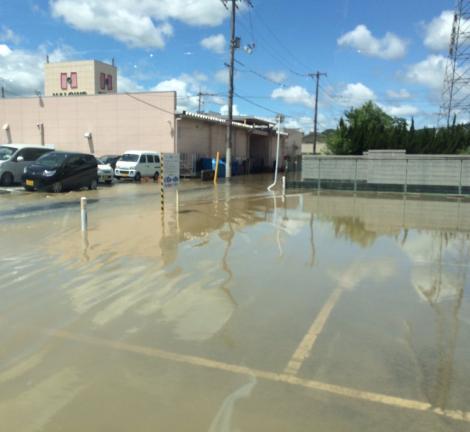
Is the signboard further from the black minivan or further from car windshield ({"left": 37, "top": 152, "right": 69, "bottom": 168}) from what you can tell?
car windshield ({"left": 37, "top": 152, "right": 69, "bottom": 168})

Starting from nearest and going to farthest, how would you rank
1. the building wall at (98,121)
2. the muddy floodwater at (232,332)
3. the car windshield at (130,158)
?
1. the muddy floodwater at (232,332)
2. the car windshield at (130,158)
3. the building wall at (98,121)

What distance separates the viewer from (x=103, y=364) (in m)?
3.97

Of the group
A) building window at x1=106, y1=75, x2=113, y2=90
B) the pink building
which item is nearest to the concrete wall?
the pink building

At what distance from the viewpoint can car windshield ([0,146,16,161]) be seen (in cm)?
2100

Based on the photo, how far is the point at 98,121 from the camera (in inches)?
1319

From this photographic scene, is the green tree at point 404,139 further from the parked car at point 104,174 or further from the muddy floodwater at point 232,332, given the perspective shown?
the muddy floodwater at point 232,332

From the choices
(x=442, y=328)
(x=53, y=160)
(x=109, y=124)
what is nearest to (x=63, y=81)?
(x=109, y=124)

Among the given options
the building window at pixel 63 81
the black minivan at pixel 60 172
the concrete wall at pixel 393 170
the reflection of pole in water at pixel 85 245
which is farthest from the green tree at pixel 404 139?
the building window at pixel 63 81

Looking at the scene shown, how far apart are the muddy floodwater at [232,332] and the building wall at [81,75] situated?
55.2 metres

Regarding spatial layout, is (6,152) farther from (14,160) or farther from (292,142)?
(292,142)

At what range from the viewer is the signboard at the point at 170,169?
13.7 m

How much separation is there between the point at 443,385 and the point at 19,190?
19.3 m

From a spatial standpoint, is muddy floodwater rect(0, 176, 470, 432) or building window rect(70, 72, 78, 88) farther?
building window rect(70, 72, 78, 88)

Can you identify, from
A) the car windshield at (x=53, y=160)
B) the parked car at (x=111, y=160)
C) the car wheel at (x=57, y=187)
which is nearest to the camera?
the car wheel at (x=57, y=187)
